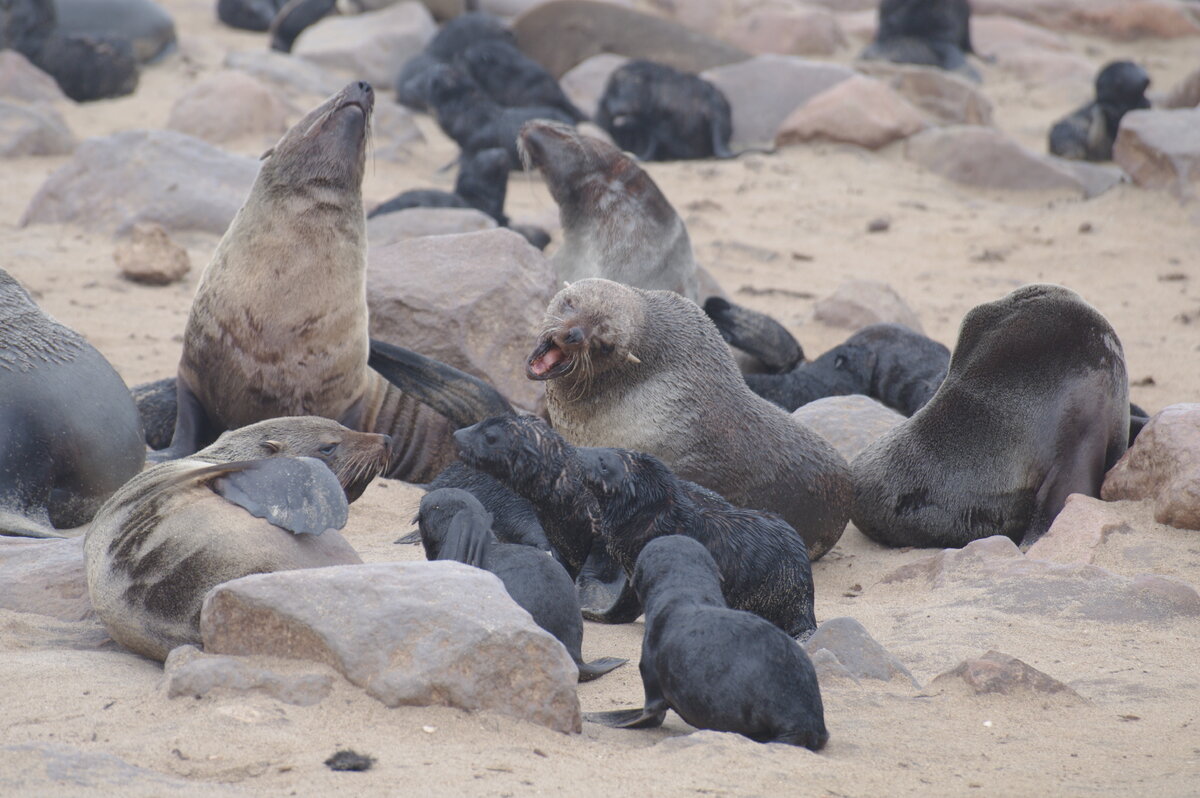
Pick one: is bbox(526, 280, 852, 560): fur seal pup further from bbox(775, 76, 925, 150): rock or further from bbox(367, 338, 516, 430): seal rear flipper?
bbox(775, 76, 925, 150): rock

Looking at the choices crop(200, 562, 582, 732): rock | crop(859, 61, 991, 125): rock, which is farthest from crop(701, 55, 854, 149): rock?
crop(200, 562, 582, 732): rock

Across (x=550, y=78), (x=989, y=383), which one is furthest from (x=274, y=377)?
(x=550, y=78)

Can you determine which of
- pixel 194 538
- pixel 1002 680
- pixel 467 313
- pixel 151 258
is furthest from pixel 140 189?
pixel 1002 680

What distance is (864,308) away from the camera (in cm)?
805

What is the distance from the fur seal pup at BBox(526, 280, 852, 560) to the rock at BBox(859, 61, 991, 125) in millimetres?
9329

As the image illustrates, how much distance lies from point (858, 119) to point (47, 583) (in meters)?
9.73

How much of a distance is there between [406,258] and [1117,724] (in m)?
4.17

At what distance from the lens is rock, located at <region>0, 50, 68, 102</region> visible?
42.2 feet

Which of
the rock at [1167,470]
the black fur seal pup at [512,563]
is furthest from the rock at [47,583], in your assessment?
the rock at [1167,470]

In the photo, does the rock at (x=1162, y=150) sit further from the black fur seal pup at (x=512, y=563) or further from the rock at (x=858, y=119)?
the black fur seal pup at (x=512, y=563)

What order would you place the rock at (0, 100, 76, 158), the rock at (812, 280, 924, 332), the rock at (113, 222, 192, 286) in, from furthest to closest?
the rock at (0, 100, 76, 158), the rock at (812, 280, 924, 332), the rock at (113, 222, 192, 286)

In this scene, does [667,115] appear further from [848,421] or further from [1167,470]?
[1167,470]

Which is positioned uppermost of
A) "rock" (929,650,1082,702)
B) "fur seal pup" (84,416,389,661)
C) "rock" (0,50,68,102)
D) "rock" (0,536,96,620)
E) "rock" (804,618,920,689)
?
"fur seal pup" (84,416,389,661)

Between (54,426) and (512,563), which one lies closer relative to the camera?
(512,563)
